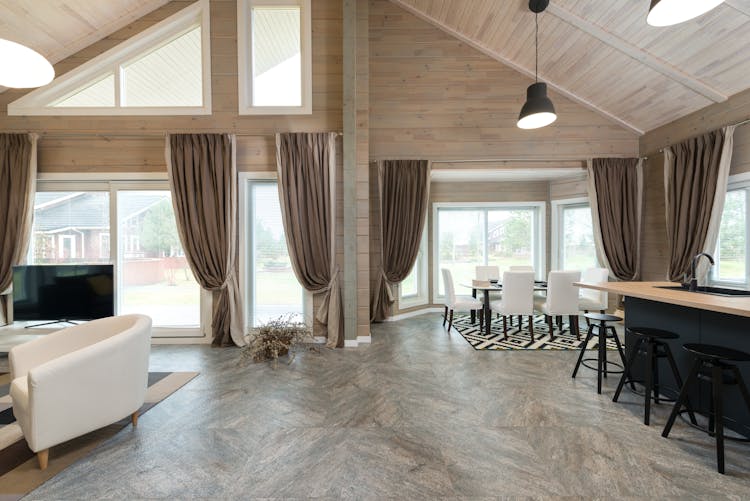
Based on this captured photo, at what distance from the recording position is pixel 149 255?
14.0 feet

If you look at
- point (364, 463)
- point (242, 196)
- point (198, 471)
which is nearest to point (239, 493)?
point (198, 471)

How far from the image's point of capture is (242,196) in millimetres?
4250

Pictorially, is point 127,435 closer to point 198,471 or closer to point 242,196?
point 198,471

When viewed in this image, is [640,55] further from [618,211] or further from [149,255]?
[149,255]

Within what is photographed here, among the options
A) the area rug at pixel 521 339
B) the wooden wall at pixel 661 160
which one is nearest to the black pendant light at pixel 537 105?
the wooden wall at pixel 661 160

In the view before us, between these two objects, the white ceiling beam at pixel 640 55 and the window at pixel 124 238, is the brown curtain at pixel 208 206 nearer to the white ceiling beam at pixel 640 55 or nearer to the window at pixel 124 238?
the window at pixel 124 238

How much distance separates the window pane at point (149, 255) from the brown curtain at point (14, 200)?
1047mm

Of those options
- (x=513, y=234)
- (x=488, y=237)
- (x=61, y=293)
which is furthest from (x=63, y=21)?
(x=513, y=234)

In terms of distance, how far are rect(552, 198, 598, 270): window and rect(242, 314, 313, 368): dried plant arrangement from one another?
4.90m

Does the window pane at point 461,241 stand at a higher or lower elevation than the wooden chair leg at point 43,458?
higher

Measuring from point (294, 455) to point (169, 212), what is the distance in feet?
11.9

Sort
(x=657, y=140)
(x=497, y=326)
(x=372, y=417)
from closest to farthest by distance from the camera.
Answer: (x=372, y=417) < (x=657, y=140) < (x=497, y=326)

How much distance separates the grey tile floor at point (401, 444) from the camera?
1766mm

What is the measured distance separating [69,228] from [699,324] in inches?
265
